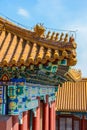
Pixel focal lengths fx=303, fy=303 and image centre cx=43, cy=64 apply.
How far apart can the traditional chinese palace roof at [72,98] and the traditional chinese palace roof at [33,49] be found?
36.7ft

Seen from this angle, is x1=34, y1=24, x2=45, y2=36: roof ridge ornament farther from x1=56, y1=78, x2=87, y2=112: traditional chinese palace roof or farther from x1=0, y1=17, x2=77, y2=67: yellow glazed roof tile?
x1=56, y1=78, x2=87, y2=112: traditional chinese palace roof

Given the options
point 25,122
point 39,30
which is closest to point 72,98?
point 25,122

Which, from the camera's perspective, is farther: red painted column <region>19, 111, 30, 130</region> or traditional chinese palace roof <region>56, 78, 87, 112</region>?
traditional chinese palace roof <region>56, 78, 87, 112</region>

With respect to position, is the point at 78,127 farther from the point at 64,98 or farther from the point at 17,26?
the point at 17,26

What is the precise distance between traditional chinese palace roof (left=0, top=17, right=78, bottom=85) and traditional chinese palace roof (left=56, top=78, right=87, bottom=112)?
11.2 meters

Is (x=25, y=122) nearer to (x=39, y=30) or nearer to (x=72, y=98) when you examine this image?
(x=39, y=30)

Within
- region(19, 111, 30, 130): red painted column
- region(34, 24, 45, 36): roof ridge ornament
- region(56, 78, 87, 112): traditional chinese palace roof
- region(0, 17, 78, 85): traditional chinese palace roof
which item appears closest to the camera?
region(0, 17, 78, 85): traditional chinese palace roof

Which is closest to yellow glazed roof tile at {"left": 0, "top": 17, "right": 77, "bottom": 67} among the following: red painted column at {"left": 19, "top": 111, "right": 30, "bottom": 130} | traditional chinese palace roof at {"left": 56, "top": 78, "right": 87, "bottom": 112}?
red painted column at {"left": 19, "top": 111, "right": 30, "bottom": 130}

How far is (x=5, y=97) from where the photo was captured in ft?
18.2

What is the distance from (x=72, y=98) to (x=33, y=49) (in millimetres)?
12389

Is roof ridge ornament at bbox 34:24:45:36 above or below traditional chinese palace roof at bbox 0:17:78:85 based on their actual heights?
above

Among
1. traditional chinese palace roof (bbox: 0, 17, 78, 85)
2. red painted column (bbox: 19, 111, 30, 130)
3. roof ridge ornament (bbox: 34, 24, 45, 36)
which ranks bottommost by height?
red painted column (bbox: 19, 111, 30, 130)

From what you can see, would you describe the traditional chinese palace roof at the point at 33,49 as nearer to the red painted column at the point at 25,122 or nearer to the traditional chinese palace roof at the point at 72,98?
the red painted column at the point at 25,122

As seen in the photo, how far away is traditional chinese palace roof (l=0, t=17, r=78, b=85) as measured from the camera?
4.94m
